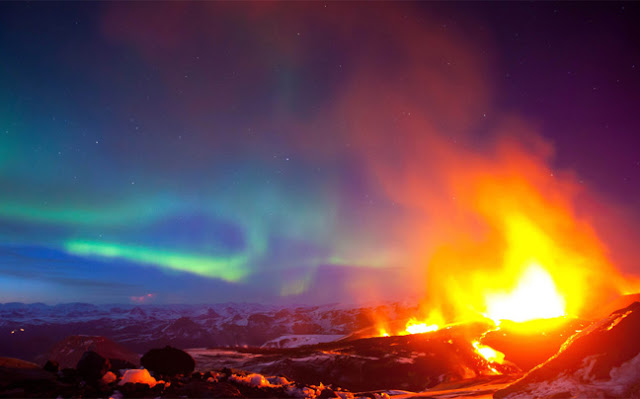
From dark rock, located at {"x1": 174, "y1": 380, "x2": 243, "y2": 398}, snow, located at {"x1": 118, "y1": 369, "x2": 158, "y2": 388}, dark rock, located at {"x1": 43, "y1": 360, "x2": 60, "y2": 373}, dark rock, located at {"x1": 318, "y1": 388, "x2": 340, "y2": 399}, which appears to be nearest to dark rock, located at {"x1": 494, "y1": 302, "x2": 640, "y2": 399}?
dark rock, located at {"x1": 318, "y1": 388, "x2": 340, "y2": 399}

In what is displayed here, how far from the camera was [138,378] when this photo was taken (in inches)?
696

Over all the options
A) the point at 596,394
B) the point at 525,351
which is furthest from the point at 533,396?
the point at 525,351

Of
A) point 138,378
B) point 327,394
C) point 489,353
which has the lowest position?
point 489,353

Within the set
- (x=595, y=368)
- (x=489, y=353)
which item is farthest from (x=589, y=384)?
(x=489, y=353)

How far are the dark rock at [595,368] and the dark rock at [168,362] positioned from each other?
24.8 m

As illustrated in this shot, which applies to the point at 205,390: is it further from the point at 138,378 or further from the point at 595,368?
the point at 595,368

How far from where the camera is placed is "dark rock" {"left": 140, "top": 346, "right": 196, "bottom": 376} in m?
21.5

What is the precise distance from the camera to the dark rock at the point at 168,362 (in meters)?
21.5

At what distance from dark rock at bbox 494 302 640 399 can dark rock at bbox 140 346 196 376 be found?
2482 cm


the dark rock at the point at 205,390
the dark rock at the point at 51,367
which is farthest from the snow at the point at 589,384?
the dark rock at the point at 51,367

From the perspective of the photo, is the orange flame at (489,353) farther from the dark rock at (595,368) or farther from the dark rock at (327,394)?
the dark rock at (327,394)

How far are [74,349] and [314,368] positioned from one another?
117 ft

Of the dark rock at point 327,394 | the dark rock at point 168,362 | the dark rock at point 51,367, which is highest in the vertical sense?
the dark rock at point 51,367

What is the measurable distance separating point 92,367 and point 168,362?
5.15 metres
